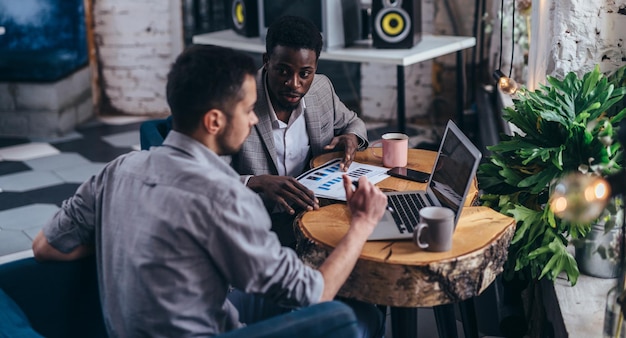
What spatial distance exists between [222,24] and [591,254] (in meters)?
3.54

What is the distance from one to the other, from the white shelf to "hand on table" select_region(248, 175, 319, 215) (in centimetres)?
179

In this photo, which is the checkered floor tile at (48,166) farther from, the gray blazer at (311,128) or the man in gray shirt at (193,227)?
the man in gray shirt at (193,227)

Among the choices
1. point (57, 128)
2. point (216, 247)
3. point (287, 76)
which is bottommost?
point (57, 128)

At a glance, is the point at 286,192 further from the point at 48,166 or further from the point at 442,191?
the point at 48,166

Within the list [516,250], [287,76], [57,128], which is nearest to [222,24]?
[57,128]

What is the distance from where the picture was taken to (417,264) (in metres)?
1.73

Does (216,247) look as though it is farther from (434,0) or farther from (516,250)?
(434,0)

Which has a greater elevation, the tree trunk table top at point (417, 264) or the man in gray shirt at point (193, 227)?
the man in gray shirt at point (193, 227)

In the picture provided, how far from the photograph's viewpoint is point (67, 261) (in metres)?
1.73

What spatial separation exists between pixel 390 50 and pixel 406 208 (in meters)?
2.05

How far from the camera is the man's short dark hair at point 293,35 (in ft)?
7.61

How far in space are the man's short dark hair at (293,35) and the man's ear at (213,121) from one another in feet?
2.71

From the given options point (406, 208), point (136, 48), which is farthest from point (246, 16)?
point (406, 208)

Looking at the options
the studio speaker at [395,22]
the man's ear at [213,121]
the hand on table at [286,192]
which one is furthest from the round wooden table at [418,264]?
the studio speaker at [395,22]
